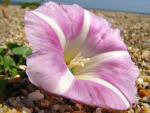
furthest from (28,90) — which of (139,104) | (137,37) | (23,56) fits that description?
(137,37)

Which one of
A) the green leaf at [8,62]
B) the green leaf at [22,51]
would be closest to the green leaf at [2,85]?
the green leaf at [8,62]

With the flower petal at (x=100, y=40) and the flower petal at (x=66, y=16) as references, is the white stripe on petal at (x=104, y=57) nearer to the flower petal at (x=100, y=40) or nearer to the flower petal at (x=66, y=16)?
the flower petal at (x=100, y=40)

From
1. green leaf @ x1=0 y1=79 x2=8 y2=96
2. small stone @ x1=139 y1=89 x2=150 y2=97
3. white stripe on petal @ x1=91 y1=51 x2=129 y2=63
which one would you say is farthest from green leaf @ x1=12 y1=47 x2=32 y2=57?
small stone @ x1=139 y1=89 x2=150 y2=97

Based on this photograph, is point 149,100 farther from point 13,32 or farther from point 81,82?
point 13,32

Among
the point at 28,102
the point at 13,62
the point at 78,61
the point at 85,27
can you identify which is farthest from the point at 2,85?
the point at 85,27

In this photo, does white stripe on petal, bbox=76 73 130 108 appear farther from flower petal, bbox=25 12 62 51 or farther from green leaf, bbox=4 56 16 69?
green leaf, bbox=4 56 16 69

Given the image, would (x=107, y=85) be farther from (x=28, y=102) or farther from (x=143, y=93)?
(x=143, y=93)

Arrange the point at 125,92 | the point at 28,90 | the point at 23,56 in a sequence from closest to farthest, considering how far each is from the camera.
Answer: the point at 125,92, the point at 28,90, the point at 23,56
